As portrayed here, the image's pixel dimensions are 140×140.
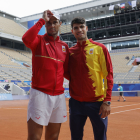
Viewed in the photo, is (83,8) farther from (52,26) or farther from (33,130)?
(33,130)

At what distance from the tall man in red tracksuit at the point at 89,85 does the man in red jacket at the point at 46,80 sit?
9.1 inches

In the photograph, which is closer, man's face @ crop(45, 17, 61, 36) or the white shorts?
the white shorts

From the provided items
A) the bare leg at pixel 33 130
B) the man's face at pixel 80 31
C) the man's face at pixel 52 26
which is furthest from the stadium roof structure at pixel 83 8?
the bare leg at pixel 33 130

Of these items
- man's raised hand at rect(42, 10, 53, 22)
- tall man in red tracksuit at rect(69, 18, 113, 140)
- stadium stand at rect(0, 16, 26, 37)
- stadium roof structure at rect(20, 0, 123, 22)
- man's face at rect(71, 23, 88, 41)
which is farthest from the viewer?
stadium roof structure at rect(20, 0, 123, 22)

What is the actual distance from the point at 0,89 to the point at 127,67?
22799 mm

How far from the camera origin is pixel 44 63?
2678 mm

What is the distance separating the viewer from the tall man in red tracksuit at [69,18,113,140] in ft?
9.26

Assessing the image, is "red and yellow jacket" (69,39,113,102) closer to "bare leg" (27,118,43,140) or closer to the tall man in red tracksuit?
the tall man in red tracksuit

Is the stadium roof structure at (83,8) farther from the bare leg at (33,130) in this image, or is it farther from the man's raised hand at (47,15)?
the bare leg at (33,130)

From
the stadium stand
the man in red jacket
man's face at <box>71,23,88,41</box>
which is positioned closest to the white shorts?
the man in red jacket

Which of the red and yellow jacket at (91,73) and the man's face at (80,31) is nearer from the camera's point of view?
the red and yellow jacket at (91,73)

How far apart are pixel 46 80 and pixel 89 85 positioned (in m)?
0.67

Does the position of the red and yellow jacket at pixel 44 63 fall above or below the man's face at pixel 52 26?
below

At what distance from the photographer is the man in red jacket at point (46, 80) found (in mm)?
2582
